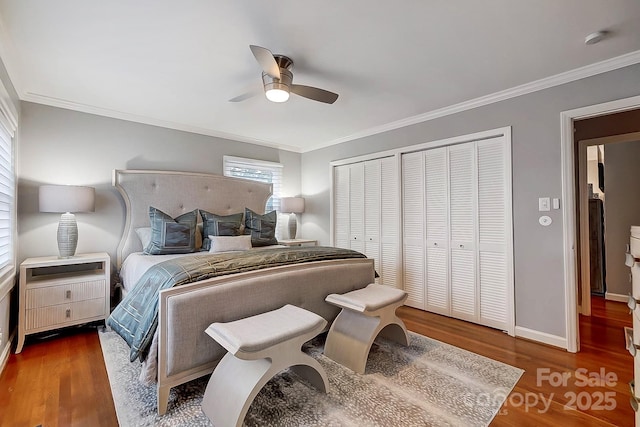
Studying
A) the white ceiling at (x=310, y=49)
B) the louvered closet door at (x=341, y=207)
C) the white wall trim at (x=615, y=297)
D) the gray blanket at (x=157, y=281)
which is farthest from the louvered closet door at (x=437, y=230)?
the white wall trim at (x=615, y=297)

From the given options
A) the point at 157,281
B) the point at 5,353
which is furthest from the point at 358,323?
the point at 5,353

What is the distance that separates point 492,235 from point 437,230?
59cm

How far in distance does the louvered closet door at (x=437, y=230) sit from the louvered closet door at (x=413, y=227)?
2.9 inches

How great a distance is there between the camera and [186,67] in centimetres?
240

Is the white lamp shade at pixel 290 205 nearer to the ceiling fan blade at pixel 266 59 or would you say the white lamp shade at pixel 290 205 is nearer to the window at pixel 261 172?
the window at pixel 261 172

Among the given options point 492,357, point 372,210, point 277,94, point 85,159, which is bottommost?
point 492,357

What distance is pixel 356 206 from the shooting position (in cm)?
436

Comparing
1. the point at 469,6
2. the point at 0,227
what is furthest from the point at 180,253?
the point at 469,6

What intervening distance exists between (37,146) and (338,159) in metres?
3.58

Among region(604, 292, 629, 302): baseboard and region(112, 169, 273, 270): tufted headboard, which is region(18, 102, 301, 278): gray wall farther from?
region(604, 292, 629, 302): baseboard

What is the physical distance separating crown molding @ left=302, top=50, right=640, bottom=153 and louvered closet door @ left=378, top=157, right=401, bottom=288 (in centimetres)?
48

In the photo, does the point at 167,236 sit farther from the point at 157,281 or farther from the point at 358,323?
the point at 358,323

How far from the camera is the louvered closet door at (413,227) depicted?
11.8 ft

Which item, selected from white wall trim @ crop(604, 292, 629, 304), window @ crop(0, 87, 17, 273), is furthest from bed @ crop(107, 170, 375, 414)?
white wall trim @ crop(604, 292, 629, 304)
